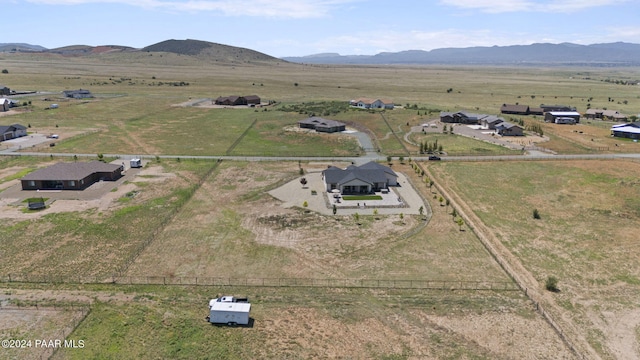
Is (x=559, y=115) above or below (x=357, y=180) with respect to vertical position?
above

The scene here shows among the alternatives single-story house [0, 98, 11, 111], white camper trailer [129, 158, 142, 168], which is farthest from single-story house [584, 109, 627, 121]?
single-story house [0, 98, 11, 111]

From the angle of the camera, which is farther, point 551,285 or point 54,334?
point 551,285

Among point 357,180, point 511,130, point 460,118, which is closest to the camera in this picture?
point 357,180

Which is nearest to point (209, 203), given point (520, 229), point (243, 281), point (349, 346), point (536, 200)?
point (243, 281)

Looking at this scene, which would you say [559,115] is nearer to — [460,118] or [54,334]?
[460,118]

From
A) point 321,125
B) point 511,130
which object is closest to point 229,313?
point 321,125

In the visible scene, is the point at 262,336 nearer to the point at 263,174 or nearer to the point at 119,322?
the point at 119,322

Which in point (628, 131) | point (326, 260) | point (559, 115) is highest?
point (559, 115)
